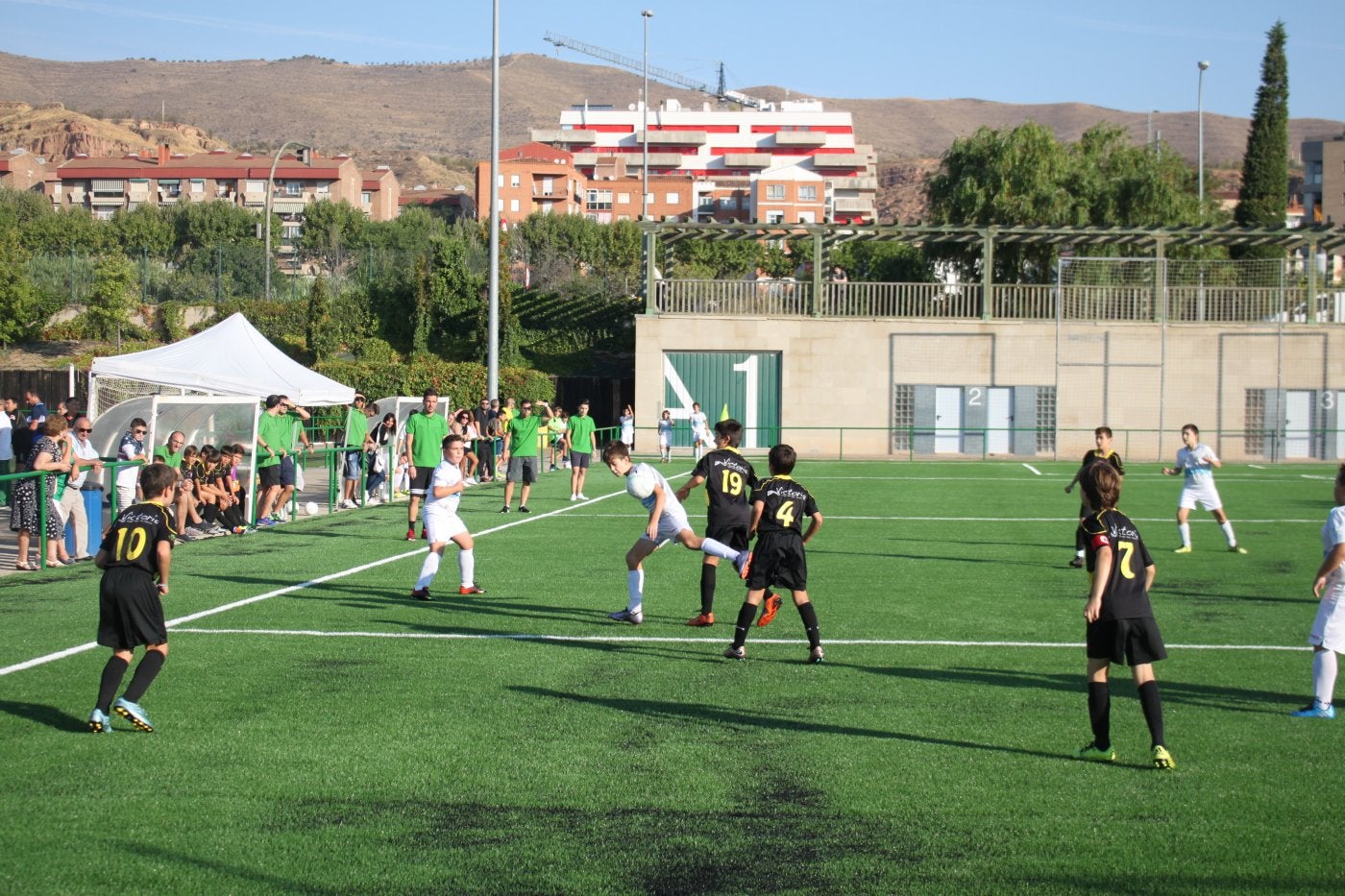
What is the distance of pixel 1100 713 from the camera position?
7.35 metres

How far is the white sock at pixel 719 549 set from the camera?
11.2 meters

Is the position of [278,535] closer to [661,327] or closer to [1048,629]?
[1048,629]

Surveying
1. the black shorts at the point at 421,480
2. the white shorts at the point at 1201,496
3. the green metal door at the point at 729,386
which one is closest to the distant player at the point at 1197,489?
the white shorts at the point at 1201,496

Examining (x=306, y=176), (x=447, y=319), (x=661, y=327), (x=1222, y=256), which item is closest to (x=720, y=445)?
(x=661, y=327)

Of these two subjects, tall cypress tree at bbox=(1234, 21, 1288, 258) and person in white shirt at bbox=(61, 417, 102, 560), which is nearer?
person in white shirt at bbox=(61, 417, 102, 560)

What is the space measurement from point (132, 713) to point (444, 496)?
5679 millimetres

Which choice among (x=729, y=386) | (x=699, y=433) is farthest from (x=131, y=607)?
(x=729, y=386)

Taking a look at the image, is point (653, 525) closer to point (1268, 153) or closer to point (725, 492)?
point (725, 492)

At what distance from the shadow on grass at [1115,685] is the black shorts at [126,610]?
16.4 ft

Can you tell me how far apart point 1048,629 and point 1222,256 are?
169 feet

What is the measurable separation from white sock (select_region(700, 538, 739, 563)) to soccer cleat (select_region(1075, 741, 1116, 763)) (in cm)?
416

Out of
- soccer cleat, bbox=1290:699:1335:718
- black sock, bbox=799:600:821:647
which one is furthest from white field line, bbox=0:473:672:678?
soccer cleat, bbox=1290:699:1335:718

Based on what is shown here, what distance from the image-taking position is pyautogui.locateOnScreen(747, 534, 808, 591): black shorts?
9.82 metres

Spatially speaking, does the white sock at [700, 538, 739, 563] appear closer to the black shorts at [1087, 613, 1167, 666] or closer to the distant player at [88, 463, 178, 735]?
the black shorts at [1087, 613, 1167, 666]
